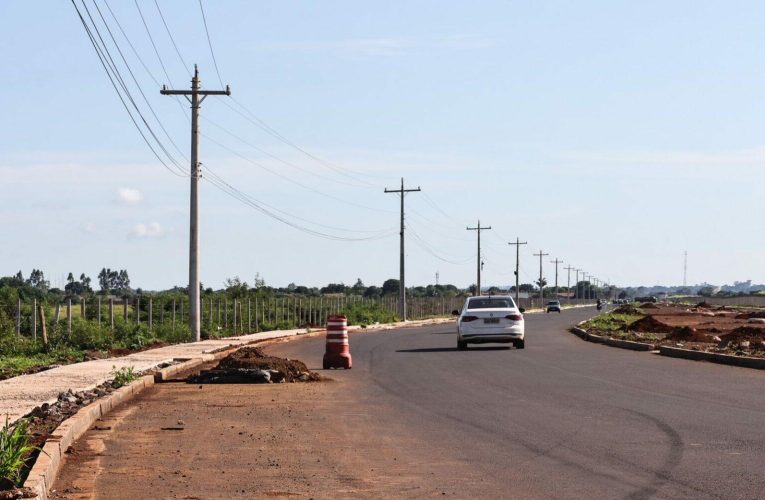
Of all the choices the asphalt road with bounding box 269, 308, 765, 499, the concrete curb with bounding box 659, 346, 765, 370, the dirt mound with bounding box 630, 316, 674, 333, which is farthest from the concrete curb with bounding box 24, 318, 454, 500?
the dirt mound with bounding box 630, 316, 674, 333

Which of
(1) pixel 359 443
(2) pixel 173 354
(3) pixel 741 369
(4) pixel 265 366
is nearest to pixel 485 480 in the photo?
(1) pixel 359 443

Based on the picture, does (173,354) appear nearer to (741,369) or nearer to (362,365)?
(362,365)

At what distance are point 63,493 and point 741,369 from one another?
1790 centimetres

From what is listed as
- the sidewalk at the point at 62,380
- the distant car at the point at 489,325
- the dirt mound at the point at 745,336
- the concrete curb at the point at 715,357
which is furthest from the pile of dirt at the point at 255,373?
the dirt mound at the point at 745,336

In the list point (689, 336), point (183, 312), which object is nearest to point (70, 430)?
point (689, 336)

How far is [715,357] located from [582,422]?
14.3m

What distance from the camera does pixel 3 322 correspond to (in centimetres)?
3397

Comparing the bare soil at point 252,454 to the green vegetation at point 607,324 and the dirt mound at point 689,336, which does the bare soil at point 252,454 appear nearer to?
the dirt mound at point 689,336

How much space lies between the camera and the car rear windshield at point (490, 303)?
113ft

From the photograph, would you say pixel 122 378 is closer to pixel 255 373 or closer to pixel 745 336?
pixel 255 373

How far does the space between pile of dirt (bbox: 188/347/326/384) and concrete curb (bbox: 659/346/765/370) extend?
361 inches

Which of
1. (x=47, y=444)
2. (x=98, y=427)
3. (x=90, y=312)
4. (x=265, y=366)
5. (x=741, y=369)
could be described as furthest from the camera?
(x=90, y=312)

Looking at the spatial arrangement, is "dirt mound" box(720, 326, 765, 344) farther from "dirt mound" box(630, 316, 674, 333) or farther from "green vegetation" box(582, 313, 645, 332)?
"dirt mound" box(630, 316, 674, 333)

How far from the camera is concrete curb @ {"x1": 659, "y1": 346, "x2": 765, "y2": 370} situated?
25641 mm
